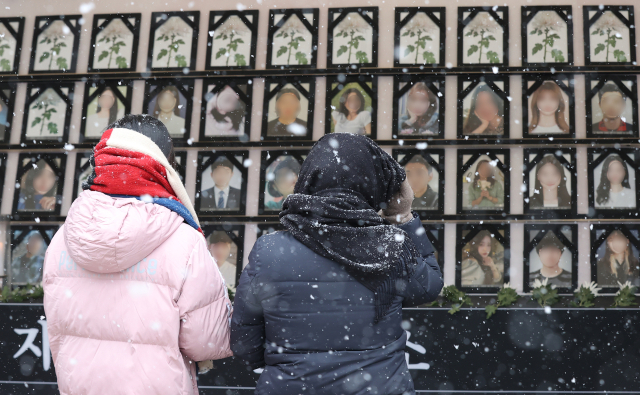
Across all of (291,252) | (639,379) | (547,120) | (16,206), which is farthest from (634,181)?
(16,206)

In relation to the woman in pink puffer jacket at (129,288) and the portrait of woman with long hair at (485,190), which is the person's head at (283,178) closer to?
the portrait of woman with long hair at (485,190)

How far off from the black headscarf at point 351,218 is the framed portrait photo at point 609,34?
2.49 m

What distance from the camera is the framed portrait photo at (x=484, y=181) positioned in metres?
3.04

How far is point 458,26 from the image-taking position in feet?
10.4

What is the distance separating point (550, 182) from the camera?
3.03 m

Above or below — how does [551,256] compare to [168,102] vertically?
below

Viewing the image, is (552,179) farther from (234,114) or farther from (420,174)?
(234,114)

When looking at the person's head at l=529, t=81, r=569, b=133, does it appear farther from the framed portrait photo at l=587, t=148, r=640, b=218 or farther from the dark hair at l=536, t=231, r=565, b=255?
the dark hair at l=536, t=231, r=565, b=255

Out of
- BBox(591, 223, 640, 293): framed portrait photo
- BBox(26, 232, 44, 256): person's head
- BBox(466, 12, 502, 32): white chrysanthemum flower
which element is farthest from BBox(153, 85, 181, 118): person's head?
BBox(591, 223, 640, 293): framed portrait photo

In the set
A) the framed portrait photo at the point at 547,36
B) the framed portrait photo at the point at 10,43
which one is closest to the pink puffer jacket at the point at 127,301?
the framed portrait photo at the point at 547,36

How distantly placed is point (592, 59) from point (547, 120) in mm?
462

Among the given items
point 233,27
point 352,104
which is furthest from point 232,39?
point 352,104

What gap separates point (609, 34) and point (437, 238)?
162cm

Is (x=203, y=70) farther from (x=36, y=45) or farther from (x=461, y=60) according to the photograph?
(x=461, y=60)
